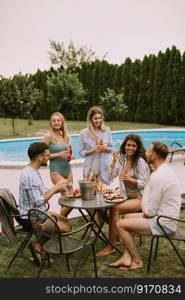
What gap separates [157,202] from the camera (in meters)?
3.21

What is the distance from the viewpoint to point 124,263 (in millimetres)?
3539

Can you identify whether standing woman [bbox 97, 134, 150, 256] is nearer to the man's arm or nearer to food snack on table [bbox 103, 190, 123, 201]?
food snack on table [bbox 103, 190, 123, 201]

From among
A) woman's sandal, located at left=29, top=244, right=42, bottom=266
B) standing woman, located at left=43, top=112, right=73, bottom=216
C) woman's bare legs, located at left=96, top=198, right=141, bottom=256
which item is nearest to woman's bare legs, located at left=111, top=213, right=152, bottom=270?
woman's bare legs, located at left=96, top=198, right=141, bottom=256

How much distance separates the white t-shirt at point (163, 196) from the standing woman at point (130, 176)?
561 mm

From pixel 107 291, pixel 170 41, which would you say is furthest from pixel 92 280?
pixel 170 41

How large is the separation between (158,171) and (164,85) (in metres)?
17.1

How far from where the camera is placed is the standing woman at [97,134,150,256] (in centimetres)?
383

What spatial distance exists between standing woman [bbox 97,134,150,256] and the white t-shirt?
1.84ft

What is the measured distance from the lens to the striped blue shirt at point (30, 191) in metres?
3.41

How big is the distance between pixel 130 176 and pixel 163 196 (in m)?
0.75

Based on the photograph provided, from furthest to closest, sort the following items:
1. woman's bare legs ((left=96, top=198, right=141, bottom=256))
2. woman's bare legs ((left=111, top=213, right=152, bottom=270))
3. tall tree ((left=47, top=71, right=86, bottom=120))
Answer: tall tree ((left=47, top=71, right=86, bottom=120)) → woman's bare legs ((left=96, top=198, right=141, bottom=256)) → woman's bare legs ((left=111, top=213, right=152, bottom=270))

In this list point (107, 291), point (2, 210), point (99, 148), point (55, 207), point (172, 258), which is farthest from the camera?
point (55, 207)

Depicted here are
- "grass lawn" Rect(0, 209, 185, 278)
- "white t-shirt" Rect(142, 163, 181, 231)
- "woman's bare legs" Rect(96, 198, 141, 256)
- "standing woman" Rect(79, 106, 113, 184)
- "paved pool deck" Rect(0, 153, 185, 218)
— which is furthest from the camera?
"paved pool deck" Rect(0, 153, 185, 218)

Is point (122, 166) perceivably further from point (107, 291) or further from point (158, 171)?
point (107, 291)
